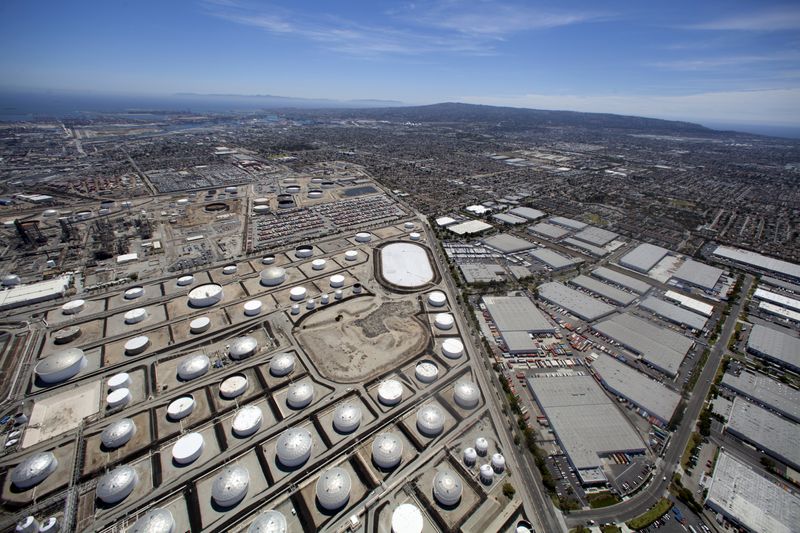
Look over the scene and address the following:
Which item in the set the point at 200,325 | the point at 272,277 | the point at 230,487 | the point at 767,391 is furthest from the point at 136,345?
the point at 767,391

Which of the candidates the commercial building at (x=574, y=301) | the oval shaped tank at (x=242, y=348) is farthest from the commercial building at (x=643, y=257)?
the oval shaped tank at (x=242, y=348)

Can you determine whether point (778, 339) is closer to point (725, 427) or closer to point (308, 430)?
point (725, 427)

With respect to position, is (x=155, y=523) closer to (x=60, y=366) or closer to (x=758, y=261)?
(x=60, y=366)

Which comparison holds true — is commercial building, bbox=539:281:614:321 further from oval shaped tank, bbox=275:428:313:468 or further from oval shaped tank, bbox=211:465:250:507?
oval shaped tank, bbox=211:465:250:507

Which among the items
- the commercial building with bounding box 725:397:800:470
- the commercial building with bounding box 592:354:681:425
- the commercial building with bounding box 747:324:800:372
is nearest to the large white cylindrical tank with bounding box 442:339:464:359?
the commercial building with bounding box 592:354:681:425

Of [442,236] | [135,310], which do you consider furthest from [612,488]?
[135,310]

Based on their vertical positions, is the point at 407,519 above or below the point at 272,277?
below
